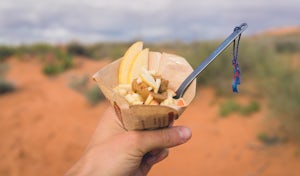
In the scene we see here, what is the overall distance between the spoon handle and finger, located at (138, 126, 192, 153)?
0.53 ft

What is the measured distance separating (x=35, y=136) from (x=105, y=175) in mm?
6651

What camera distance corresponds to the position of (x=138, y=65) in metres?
2.02

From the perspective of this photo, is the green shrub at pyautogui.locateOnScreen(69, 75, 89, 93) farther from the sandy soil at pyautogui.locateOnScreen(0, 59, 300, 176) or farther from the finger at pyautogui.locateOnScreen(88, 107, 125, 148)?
the finger at pyautogui.locateOnScreen(88, 107, 125, 148)

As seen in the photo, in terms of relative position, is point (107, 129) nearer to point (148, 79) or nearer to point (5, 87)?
point (148, 79)

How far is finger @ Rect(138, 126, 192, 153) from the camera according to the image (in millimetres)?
1875

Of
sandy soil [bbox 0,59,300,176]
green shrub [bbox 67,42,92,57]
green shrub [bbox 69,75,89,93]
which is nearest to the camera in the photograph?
sandy soil [bbox 0,59,300,176]

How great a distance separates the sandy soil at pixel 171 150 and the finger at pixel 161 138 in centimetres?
431

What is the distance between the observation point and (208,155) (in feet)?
22.2

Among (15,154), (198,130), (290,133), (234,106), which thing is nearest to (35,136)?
(15,154)

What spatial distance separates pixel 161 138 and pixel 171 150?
5.29 meters

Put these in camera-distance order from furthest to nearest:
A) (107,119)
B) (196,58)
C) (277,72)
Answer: (196,58) → (277,72) → (107,119)

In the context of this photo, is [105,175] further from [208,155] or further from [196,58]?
[196,58]

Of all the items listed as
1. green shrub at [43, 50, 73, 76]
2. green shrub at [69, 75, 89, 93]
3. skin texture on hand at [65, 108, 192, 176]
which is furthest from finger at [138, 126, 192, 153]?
green shrub at [43, 50, 73, 76]

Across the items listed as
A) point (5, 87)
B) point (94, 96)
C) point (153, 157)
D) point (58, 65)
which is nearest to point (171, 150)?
point (94, 96)
